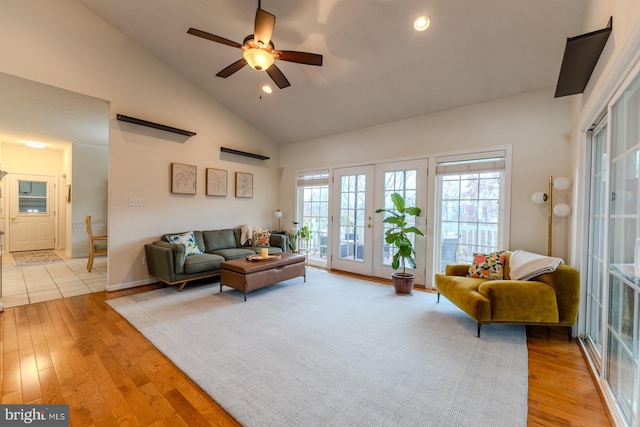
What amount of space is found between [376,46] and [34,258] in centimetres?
839

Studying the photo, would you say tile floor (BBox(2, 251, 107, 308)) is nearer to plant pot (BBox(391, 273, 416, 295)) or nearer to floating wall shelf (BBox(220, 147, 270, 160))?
floating wall shelf (BBox(220, 147, 270, 160))

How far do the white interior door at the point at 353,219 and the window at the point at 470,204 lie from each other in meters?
1.24

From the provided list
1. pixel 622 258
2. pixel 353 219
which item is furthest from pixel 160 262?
pixel 622 258

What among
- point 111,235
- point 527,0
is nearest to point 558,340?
point 527,0

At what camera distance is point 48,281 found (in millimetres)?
4355

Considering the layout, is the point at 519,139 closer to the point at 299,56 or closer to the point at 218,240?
the point at 299,56

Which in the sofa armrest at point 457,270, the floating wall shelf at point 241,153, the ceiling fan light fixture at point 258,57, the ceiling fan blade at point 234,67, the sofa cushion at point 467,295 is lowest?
the sofa cushion at point 467,295

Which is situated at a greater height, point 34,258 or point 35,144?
point 35,144

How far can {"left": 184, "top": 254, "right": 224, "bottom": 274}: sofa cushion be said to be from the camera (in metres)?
4.00

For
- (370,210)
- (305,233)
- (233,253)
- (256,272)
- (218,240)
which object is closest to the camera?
(256,272)

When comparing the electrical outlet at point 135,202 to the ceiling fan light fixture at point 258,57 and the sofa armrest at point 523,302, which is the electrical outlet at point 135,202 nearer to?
the ceiling fan light fixture at point 258,57

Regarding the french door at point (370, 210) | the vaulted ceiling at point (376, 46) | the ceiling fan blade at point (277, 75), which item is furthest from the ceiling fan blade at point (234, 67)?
the french door at point (370, 210)

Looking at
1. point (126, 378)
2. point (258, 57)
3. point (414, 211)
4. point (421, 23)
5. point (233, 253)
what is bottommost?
point (126, 378)

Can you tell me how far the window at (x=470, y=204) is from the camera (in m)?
3.74
